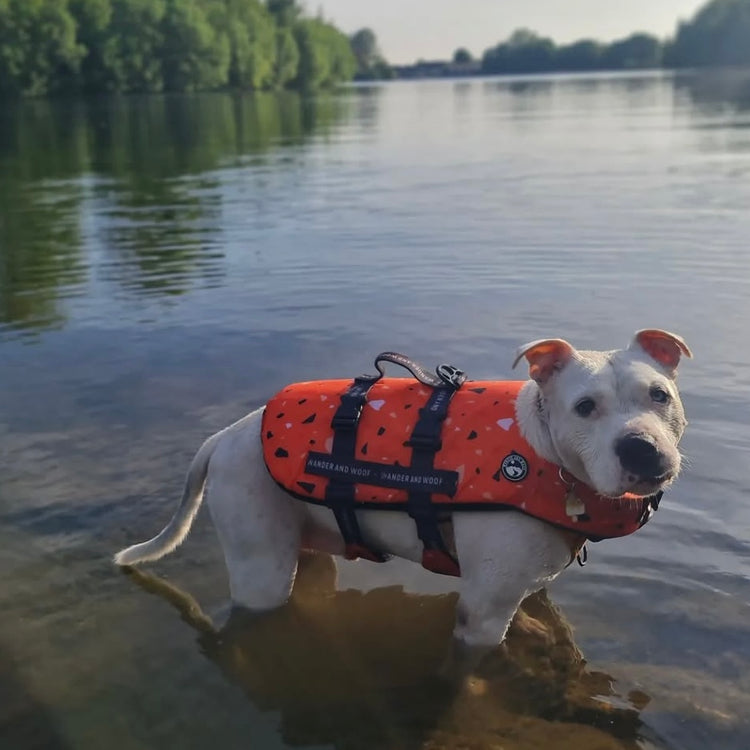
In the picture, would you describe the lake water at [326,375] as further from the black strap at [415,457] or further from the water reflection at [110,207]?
the black strap at [415,457]

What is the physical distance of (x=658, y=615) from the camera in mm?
5520

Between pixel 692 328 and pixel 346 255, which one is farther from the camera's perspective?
pixel 346 255

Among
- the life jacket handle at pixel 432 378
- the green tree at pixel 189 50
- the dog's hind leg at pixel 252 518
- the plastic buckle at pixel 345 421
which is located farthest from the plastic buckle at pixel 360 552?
the green tree at pixel 189 50

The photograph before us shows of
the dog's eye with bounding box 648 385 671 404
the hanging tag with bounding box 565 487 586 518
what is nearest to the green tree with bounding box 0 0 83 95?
the hanging tag with bounding box 565 487 586 518

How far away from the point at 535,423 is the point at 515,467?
0.82ft

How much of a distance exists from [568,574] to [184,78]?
102636 mm

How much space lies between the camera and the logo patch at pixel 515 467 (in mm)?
4430

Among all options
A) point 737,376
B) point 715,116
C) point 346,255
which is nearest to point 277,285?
point 346,255

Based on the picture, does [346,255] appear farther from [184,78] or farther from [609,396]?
[184,78]

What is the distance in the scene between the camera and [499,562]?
14.6 ft

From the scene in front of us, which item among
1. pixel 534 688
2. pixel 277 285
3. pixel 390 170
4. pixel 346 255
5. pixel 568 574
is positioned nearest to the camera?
pixel 534 688

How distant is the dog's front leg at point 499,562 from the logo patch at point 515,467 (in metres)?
0.18

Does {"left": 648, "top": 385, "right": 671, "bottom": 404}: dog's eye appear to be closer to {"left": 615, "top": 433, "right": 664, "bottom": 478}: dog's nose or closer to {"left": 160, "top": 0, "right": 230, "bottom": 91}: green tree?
{"left": 615, "top": 433, "right": 664, "bottom": 478}: dog's nose

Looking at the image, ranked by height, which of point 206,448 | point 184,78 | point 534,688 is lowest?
point 534,688
